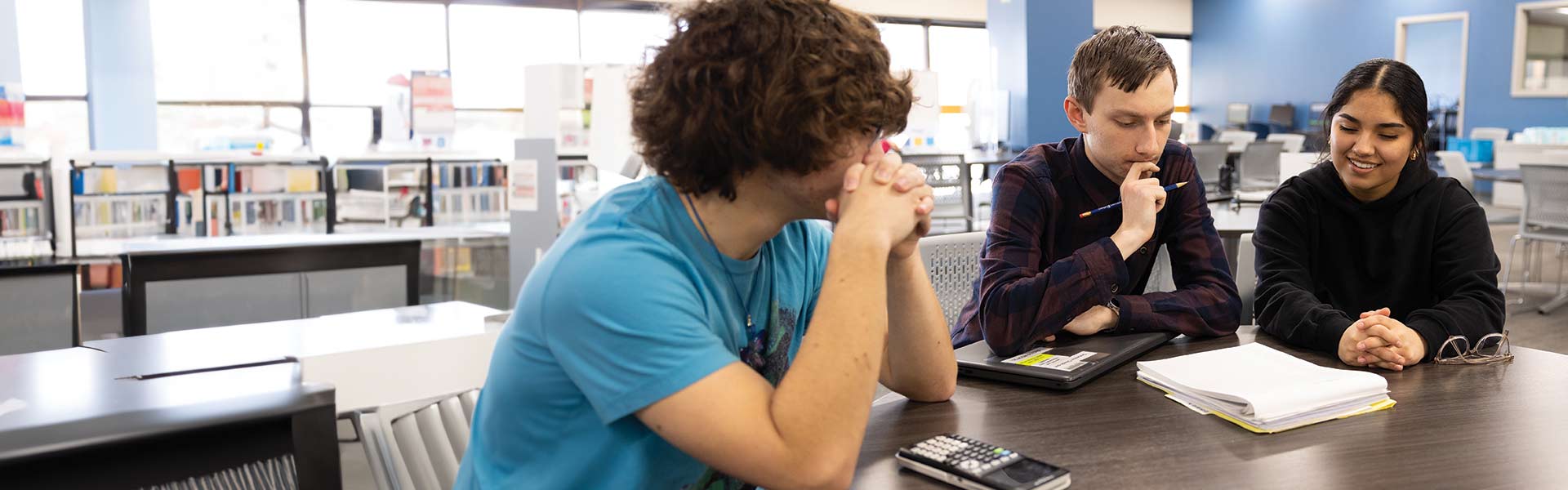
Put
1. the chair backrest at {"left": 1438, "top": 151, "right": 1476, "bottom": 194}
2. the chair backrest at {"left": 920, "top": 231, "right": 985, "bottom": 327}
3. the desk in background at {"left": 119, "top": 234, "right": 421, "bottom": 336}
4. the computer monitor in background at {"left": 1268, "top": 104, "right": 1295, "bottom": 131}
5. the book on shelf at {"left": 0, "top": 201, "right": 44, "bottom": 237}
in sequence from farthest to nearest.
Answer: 1. the computer monitor in background at {"left": 1268, "top": 104, "right": 1295, "bottom": 131}
2. the chair backrest at {"left": 1438, "top": 151, "right": 1476, "bottom": 194}
3. the book on shelf at {"left": 0, "top": 201, "right": 44, "bottom": 237}
4. the desk in background at {"left": 119, "top": 234, "right": 421, "bottom": 336}
5. the chair backrest at {"left": 920, "top": 231, "right": 985, "bottom": 327}

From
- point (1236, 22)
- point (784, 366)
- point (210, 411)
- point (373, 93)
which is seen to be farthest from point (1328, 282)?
point (1236, 22)

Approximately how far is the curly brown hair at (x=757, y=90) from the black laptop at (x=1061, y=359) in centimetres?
55

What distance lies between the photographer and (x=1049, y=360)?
4.95ft

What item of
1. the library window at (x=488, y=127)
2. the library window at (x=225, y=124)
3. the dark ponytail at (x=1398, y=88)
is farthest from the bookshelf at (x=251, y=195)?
the dark ponytail at (x=1398, y=88)

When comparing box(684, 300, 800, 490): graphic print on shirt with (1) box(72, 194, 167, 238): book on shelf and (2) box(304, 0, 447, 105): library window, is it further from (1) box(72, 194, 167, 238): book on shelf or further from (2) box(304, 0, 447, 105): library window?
(2) box(304, 0, 447, 105): library window

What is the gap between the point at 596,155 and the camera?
4375mm

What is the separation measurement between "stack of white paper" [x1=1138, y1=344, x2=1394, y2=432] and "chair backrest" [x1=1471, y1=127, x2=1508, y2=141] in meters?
11.3

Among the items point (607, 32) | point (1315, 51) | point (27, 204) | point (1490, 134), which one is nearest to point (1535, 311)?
point (1490, 134)

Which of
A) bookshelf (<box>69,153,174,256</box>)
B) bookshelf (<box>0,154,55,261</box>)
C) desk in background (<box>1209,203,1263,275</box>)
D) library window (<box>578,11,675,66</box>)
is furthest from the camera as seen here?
library window (<box>578,11,675,66</box>)

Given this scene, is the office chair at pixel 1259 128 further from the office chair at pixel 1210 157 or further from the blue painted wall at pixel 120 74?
the blue painted wall at pixel 120 74

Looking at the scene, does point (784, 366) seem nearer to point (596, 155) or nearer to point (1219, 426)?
point (1219, 426)

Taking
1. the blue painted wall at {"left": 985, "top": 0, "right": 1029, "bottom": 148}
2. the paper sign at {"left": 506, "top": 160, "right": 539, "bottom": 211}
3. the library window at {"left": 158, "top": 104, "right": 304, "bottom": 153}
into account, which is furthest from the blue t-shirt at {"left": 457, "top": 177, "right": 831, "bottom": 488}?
the library window at {"left": 158, "top": 104, "right": 304, "bottom": 153}

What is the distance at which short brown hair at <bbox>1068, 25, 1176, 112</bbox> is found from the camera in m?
1.73

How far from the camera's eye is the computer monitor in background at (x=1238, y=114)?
48.9ft
